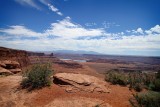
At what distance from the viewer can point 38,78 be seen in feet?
35.6

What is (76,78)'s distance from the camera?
11906 millimetres

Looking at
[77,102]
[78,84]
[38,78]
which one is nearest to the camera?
[77,102]

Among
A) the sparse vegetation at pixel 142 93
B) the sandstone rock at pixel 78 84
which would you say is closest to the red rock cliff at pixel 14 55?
the sandstone rock at pixel 78 84

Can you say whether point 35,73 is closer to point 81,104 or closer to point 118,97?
point 81,104

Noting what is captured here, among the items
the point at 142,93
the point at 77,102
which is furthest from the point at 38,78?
the point at 142,93

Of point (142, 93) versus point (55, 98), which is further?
point (55, 98)

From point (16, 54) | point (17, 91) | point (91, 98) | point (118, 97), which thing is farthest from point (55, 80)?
point (16, 54)

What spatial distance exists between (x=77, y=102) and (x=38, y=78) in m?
3.28

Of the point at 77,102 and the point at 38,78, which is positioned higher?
the point at 38,78

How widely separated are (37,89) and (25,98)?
3.54 ft

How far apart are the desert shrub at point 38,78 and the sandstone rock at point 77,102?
7.01ft

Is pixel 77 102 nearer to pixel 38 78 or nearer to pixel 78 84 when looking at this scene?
pixel 78 84

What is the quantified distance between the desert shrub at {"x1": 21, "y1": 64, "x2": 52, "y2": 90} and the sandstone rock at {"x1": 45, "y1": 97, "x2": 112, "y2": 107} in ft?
7.01

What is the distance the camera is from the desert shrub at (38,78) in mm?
10918
